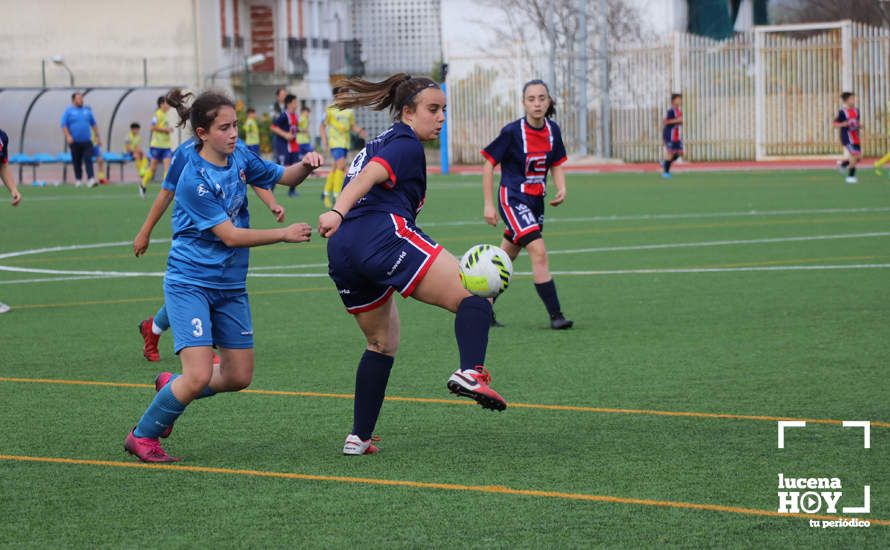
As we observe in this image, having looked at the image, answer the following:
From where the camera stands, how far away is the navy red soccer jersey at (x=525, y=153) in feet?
39.4

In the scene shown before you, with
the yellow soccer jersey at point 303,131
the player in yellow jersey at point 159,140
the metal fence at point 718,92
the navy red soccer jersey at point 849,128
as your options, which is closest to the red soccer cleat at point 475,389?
the navy red soccer jersey at point 849,128

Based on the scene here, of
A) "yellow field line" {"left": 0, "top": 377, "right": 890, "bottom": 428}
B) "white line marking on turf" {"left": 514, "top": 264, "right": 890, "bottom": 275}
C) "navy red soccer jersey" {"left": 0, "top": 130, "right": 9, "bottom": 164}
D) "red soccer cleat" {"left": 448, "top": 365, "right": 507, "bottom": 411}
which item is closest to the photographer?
"red soccer cleat" {"left": 448, "top": 365, "right": 507, "bottom": 411}

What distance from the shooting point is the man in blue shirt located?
3534cm

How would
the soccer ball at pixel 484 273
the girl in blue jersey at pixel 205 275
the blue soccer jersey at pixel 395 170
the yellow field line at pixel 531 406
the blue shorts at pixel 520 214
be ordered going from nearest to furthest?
the soccer ball at pixel 484 273 → the blue soccer jersey at pixel 395 170 → the girl in blue jersey at pixel 205 275 → the yellow field line at pixel 531 406 → the blue shorts at pixel 520 214

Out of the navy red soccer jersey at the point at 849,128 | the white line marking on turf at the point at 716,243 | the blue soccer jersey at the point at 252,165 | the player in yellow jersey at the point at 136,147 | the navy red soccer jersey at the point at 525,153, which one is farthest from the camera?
the player in yellow jersey at the point at 136,147

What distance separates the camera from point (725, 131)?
142ft

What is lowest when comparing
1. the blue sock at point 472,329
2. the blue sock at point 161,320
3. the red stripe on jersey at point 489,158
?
the blue sock at point 161,320

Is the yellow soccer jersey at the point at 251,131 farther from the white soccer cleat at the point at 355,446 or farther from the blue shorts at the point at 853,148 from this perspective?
the white soccer cleat at the point at 355,446

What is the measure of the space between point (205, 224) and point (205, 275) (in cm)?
27

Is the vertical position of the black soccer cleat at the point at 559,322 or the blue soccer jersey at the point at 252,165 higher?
the blue soccer jersey at the point at 252,165

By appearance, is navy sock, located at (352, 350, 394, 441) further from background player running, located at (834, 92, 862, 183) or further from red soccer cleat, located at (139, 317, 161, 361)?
background player running, located at (834, 92, 862, 183)

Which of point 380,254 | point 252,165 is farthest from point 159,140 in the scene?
point 380,254

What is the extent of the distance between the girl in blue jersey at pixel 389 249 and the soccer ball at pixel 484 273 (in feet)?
0.19
